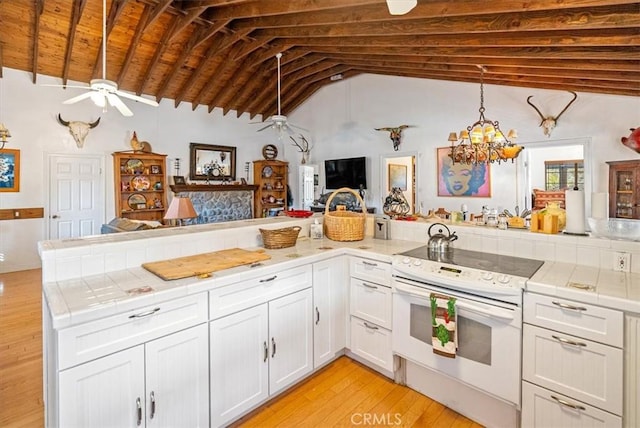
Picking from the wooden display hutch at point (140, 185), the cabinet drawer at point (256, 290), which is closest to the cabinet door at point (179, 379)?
the cabinet drawer at point (256, 290)

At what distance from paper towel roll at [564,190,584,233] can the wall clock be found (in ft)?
24.6

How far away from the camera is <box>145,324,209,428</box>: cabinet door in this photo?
1.59m

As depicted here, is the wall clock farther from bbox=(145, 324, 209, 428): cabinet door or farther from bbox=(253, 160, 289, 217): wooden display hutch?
bbox=(145, 324, 209, 428): cabinet door

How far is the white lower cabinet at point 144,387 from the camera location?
1380mm

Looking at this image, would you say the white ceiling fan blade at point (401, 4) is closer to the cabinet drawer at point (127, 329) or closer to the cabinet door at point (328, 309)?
the cabinet door at point (328, 309)

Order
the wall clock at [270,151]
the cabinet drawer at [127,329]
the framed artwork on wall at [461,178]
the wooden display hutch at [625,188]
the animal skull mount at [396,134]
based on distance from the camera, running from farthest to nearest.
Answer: the wall clock at [270,151], the animal skull mount at [396,134], the framed artwork on wall at [461,178], the wooden display hutch at [625,188], the cabinet drawer at [127,329]

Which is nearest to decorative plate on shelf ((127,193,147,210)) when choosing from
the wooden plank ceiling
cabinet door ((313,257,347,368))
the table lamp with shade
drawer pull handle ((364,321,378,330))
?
the wooden plank ceiling

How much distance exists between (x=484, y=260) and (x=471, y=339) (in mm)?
552

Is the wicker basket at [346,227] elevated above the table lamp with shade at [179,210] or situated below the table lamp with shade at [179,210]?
below

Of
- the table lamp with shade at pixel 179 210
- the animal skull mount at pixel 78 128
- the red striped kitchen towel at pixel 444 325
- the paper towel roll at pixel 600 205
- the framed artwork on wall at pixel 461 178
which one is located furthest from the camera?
the framed artwork on wall at pixel 461 178

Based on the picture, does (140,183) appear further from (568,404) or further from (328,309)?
(568,404)

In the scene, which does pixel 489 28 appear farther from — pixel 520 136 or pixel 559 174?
pixel 559 174

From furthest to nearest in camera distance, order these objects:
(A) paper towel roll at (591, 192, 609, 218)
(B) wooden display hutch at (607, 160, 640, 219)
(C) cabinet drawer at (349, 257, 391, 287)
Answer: (B) wooden display hutch at (607, 160, 640, 219)
(C) cabinet drawer at (349, 257, 391, 287)
(A) paper towel roll at (591, 192, 609, 218)

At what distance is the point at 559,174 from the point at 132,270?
8656mm
